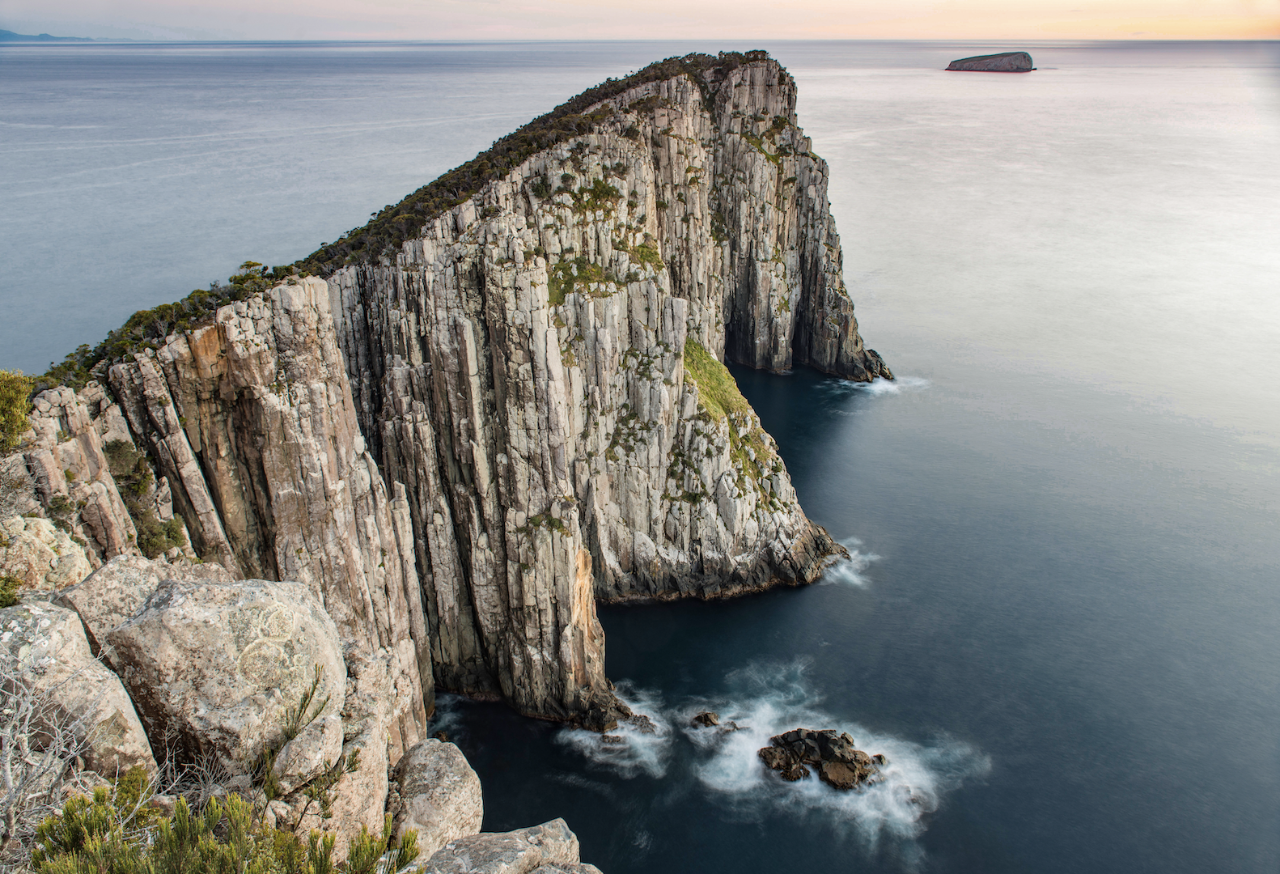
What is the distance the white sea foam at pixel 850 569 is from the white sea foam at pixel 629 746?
22.0m

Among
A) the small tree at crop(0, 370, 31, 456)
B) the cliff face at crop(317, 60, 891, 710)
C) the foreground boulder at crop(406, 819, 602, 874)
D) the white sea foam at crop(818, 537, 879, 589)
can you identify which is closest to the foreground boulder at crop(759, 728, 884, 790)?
the cliff face at crop(317, 60, 891, 710)

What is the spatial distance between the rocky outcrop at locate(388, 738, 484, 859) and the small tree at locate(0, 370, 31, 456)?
60.4 ft

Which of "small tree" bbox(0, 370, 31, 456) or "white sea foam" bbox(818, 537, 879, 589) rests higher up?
"small tree" bbox(0, 370, 31, 456)

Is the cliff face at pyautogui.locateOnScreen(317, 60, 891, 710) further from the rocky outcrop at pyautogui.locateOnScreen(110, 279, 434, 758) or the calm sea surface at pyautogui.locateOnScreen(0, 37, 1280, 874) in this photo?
the rocky outcrop at pyautogui.locateOnScreen(110, 279, 434, 758)

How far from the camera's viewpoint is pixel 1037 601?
6450 cm

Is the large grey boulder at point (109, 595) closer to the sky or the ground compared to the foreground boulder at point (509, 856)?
closer to the sky

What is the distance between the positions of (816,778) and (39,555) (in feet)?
135

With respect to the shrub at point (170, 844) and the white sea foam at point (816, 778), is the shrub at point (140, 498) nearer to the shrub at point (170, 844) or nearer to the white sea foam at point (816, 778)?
the shrub at point (170, 844)

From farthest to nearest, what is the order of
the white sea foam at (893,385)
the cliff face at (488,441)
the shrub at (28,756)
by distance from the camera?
the white sea foam at (893,385)
the cliff face at (488,441)
the shrub at (28,756)

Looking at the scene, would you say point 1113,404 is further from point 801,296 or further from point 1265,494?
point 801,296

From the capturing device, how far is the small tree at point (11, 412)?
91.1 ft

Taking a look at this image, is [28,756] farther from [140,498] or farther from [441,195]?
[441,195]

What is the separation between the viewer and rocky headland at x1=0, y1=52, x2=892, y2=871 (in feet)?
67.5

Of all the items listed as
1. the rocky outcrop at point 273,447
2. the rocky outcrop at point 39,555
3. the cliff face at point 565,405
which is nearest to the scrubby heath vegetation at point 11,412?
the rocky outcrop at point 39,555
